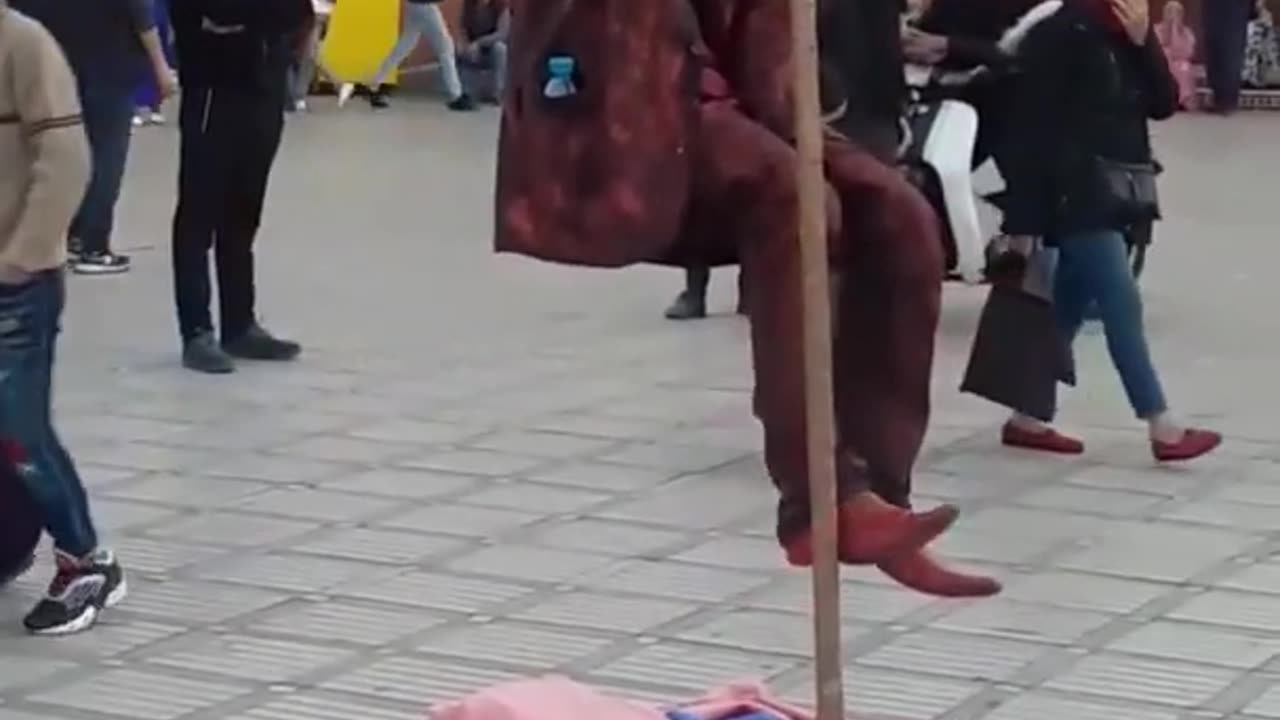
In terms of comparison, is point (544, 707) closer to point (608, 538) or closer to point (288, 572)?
point (288, 572)

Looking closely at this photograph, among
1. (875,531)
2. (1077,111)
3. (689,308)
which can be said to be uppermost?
(875,531)

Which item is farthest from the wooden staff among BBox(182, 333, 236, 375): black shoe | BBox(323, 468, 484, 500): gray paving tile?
BBox(182, 333, 236, 375): black shoe

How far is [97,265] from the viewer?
12445mm

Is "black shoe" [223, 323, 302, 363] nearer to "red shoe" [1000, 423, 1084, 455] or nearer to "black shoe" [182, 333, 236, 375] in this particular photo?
"black shoe" [182, 333, 236, 375]

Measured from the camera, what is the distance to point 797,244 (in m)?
3.63

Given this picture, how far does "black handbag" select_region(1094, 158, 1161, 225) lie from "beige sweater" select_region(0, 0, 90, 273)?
322cm

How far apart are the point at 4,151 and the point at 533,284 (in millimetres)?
6112

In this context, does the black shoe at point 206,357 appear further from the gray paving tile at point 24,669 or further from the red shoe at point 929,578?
the red shoe at point 929,578

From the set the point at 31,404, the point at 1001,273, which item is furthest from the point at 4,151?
the point at 1001,273

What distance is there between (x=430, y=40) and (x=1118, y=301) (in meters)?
16.2

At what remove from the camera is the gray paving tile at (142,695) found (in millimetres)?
5586

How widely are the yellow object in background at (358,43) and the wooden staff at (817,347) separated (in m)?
19.7

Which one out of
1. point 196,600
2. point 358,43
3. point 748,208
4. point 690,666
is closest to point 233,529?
point 196,600

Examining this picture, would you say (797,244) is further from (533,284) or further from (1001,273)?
(533,284)
